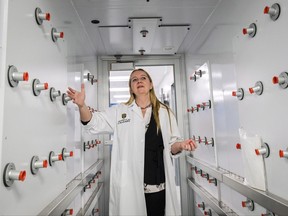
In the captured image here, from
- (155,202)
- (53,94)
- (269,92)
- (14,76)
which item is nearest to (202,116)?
(155,202)

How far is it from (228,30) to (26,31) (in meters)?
1.44

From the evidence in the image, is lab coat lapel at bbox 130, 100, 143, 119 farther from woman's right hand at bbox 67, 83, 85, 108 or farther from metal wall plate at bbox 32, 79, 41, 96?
metal wall plate at bbox 32, 79, 41, 96

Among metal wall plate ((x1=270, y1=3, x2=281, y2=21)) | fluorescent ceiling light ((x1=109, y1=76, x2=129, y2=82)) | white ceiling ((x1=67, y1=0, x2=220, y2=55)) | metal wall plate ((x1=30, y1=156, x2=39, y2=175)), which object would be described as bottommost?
metal wall plate ((x1=30, y1=156, x2=39, y2=175))

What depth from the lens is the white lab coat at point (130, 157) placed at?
65.4 inches

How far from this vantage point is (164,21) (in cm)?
211

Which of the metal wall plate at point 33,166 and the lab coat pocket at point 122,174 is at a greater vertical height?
the metal wall plate at point 33,166

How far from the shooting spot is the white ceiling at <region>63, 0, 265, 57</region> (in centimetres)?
168

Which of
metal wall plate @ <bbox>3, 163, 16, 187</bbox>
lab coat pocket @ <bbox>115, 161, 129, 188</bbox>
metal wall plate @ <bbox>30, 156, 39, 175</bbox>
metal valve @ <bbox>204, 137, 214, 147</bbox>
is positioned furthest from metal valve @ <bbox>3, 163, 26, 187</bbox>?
metal valve @ <bbox>204, 137, 214, 147</bbox>

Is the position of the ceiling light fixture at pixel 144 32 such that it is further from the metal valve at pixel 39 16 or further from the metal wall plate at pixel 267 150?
the metal wall plate at pixel 267 150

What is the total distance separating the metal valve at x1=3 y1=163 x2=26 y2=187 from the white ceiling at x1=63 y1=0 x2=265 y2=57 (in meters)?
1.08

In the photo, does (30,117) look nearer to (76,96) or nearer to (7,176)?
(7,176)

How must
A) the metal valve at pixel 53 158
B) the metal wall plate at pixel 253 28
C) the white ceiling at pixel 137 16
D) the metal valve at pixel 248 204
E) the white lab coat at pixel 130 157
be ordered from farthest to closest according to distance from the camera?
the white ceiling at pixel 137 16
the white lab coat at pixel 130 157
the metal valve at pixel 248 204
the metal wall plate at pixel 253 28
the metal valve at pixel 53 158

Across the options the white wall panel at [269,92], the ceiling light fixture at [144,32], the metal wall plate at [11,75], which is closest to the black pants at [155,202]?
the white wall panel at [269,92]

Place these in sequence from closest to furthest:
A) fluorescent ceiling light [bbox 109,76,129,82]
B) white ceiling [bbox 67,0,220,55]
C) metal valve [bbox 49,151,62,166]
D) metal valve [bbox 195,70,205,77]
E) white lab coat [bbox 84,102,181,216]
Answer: metal valve [bbox 49,151,62,166] < white lab coat [bbox 84,102,181,216] < white ceiling [bbox 67,0,220,55] < metal valve [bbox 195,70,205,77] < fluorescent ceiling light [bbox 109,76,129,82]
